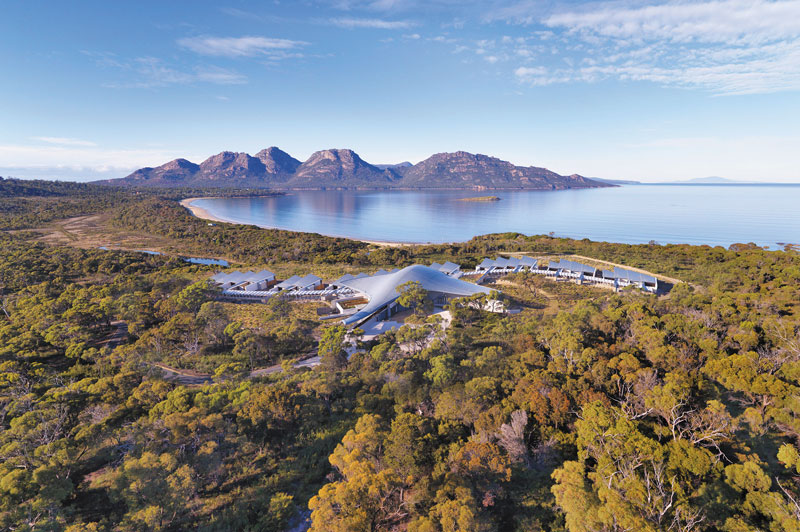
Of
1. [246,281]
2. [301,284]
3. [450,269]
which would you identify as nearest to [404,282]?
[301,284]

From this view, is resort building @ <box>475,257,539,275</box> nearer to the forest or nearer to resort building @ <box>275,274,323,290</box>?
the forest

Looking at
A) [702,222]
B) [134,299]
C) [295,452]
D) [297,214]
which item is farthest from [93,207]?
[702,222]

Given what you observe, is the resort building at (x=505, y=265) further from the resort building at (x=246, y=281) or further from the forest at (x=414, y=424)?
the resort building at (x=246, y=281)

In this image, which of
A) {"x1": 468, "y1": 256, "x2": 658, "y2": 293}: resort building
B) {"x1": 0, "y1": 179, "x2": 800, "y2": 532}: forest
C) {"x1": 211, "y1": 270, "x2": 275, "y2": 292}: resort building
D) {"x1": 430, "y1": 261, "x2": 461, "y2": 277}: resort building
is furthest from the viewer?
{"x1": 430, "y1": 261, "x2": 461, "y2": 277}: resort building

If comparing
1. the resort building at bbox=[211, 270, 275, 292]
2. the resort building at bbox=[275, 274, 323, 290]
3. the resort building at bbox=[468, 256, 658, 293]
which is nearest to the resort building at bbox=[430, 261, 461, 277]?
the resort building at bbox=[468, 256, 658, 293]

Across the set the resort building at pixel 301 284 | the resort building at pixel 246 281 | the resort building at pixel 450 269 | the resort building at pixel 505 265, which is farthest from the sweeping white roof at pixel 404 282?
the resort building at pixel 505 265

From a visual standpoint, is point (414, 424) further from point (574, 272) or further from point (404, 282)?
point (574, 272)
